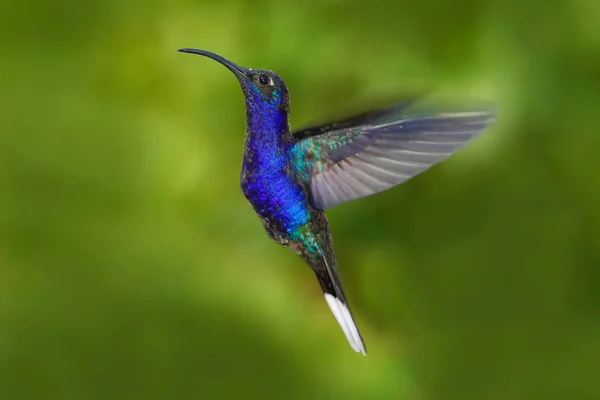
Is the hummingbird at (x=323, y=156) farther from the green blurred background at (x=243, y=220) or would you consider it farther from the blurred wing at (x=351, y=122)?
→ the green blurred background at (x=243, y=220)

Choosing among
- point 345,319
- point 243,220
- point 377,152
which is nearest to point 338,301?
point 345,319

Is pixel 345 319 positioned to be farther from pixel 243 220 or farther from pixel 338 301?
pixel 243 220

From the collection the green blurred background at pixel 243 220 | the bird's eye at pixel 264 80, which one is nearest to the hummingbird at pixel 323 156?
the bird's eye at pixel 264 80

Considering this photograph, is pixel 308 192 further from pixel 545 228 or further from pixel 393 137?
pixel 545 228

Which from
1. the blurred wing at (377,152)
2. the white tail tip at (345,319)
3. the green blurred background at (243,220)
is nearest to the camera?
the blurred wing at (377,152)

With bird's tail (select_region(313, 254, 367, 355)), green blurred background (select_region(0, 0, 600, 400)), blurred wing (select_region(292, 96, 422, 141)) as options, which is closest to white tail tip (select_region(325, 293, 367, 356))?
bird's tail (select_region(313, 254, 367, 355))

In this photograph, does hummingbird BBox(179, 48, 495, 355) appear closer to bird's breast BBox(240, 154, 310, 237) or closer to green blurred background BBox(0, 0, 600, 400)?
bird's breast BBox(240, 154, 310, 237)

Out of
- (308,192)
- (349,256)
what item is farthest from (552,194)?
(308,192)
